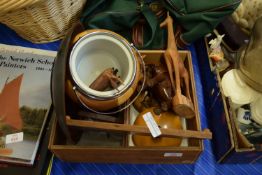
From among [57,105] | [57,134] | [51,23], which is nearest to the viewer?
[57,105]

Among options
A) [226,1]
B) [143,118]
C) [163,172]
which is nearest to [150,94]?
[143,118]

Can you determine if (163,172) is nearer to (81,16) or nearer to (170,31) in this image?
(170,31)

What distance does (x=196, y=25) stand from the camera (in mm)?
855

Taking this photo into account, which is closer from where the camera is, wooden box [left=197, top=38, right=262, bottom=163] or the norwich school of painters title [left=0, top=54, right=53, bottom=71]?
wooden box [left=197, top=38, right=262, bottom=163]

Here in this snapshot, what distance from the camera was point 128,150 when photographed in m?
0.70

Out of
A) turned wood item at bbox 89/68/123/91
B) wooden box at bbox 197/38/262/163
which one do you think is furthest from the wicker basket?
wooden box at bbox 197/38/262/163

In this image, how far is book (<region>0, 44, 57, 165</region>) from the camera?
0.77 meters

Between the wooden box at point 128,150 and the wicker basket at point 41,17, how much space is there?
244 mm

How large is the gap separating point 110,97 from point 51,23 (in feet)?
1.04

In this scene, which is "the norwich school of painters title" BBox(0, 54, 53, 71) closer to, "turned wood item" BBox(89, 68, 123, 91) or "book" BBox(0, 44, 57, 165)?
"book" BBox(0, 44, 57, 165)

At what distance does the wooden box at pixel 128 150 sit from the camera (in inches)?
27.2

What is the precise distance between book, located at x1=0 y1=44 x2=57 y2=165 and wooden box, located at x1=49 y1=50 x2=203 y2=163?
0.10 meters

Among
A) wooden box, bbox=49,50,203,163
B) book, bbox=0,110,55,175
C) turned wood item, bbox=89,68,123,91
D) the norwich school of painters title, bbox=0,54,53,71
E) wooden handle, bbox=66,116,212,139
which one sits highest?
turned wood item, bbox=89,68,123,91

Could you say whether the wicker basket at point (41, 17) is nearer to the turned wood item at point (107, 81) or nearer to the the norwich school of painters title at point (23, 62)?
the the norwich school of painters title at point (23, 62)
